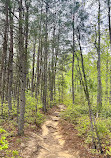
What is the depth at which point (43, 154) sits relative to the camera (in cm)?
461

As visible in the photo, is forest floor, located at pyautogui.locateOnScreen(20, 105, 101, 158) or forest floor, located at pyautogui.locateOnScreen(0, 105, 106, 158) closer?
forest floor, located at pyautogui.locateOnScreen(0, 105, 106, 158)

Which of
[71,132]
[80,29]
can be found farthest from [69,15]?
[71,132]

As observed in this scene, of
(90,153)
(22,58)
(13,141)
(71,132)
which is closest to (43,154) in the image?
(13,141)

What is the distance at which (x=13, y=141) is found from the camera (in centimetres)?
479

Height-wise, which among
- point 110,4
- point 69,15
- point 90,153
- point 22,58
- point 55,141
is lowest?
point 55,141

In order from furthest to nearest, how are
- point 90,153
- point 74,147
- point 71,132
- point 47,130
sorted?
point 47,130
point 71,132
point 74,147
point 90,153

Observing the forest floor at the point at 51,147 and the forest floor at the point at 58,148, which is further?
the forest floor at the point at 58,148

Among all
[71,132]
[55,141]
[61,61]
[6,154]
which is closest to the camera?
[6,154]

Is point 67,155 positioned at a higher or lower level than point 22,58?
lower

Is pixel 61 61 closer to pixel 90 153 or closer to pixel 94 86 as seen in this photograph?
pixel 94 86

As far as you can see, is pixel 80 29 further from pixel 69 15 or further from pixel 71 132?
pixel 71 132

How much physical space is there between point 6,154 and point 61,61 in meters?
A: 12.5

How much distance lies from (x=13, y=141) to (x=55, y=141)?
244 cm

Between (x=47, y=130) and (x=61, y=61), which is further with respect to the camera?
(x=61, y=61)
